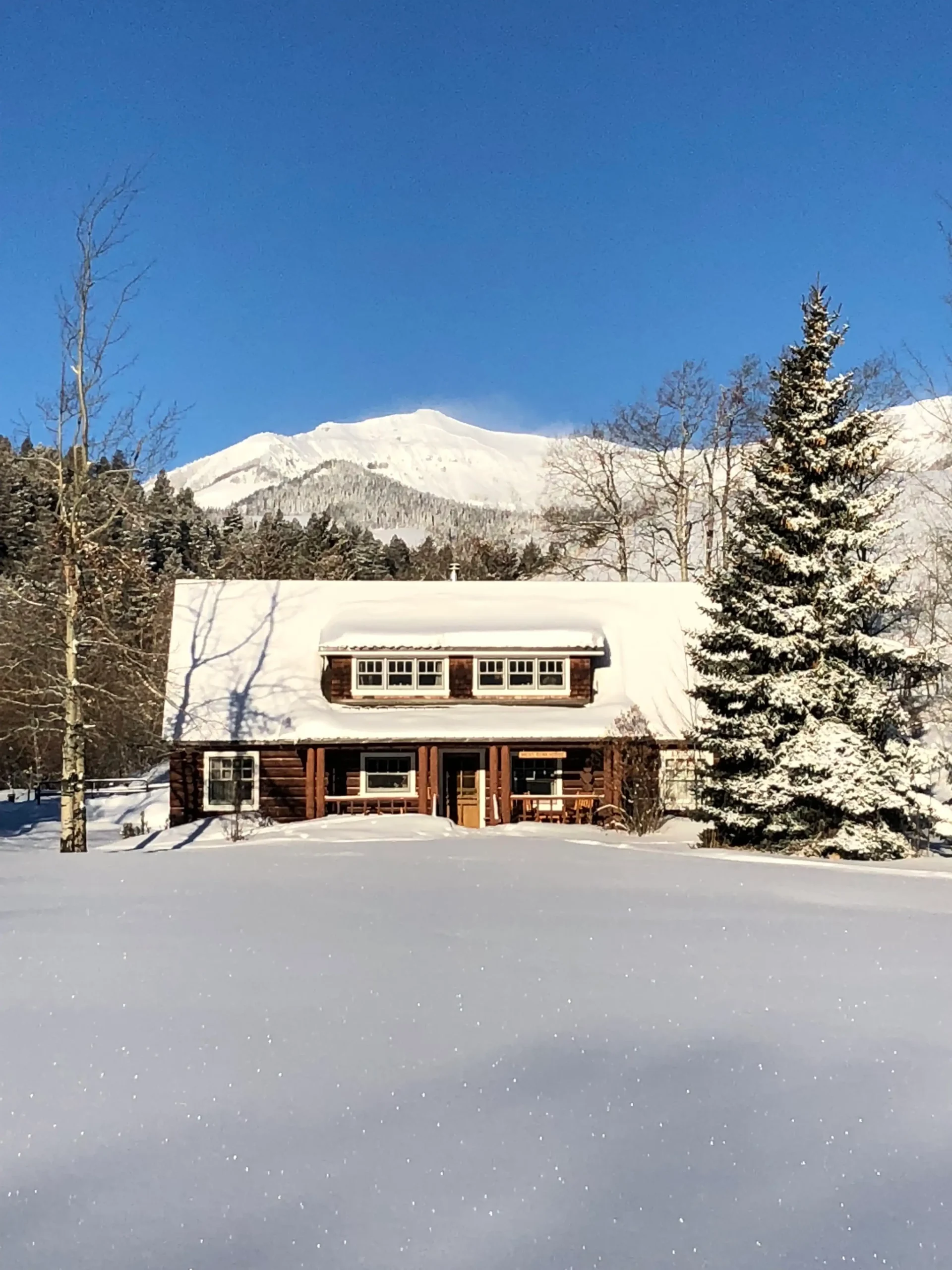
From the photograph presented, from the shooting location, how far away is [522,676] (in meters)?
21.7

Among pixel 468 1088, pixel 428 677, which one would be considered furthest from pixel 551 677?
pixel 468 1088

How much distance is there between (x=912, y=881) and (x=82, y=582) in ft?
48.2

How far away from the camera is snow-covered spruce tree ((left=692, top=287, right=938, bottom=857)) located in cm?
1437

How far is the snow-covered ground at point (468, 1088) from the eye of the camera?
2.23m

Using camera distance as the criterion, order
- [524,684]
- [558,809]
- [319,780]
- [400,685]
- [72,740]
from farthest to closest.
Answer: [524,684] < [400,685] < [558,809] < [319,780] < [72,740]

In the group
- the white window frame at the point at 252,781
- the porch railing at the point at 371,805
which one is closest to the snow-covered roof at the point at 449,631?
the white window frame at the point at 252,781

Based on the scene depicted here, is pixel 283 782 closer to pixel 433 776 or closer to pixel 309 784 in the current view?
pixel 309 784

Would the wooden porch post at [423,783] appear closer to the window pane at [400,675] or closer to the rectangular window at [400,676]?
the rectangular window at [400,676]

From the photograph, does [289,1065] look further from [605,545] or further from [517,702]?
[605,545]

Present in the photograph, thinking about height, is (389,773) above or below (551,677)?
below

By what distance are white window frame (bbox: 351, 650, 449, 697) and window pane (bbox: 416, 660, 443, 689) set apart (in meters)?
0.02

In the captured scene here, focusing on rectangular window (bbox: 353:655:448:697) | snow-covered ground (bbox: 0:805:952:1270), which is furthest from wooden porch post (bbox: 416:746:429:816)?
snow-covered ground (bbox: 0:805:952:1270)

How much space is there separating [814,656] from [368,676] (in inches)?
417

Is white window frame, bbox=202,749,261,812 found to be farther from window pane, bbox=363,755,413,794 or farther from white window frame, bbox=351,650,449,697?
white window frame, bbox=351,650,449,697
